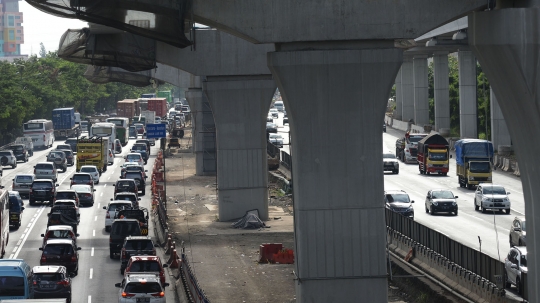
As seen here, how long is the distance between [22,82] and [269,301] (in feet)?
342

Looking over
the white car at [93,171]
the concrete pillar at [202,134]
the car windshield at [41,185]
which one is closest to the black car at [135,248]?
the car windshield at [41,185]

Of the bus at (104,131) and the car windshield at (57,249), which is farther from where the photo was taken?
the bus at (104,131)

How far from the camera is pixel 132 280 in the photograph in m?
27.8

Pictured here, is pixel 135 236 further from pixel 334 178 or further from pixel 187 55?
pixel 334 178

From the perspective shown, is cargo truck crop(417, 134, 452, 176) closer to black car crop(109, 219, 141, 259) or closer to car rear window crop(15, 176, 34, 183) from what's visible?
car rear window crop(15, 176, 34, 183)

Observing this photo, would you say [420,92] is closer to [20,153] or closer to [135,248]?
[20,153]

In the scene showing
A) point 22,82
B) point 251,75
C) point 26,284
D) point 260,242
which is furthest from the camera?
point 22,82

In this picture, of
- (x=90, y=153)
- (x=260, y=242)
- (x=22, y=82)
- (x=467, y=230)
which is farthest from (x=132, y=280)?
(x=22, y=82)

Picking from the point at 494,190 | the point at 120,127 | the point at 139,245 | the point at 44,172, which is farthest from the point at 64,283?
the point at 120,127

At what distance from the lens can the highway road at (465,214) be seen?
40.2 meters

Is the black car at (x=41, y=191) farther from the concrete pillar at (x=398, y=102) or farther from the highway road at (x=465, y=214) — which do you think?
the concrete pillar at (x=398, y=102)

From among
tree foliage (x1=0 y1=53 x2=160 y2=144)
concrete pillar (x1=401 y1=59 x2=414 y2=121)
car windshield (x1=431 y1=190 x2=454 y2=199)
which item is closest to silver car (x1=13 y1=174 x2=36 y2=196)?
car windshield (x1=431 y1=190 x2=454 y2=199)

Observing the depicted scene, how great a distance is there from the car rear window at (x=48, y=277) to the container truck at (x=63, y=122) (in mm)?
84698

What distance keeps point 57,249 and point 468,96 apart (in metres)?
50.4
